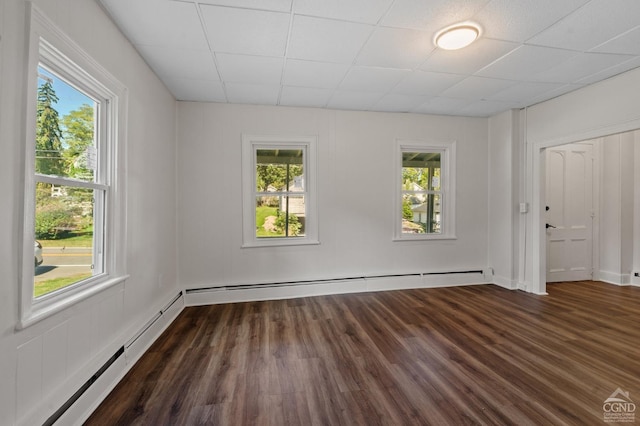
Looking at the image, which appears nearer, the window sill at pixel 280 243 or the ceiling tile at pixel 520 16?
the ceiling tile at pixel 520 16

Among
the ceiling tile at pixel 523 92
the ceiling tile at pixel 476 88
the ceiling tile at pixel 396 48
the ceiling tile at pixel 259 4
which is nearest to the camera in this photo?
the ceiling tile at pixel 259 4

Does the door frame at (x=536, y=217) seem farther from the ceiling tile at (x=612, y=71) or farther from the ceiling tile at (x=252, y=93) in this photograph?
the ceiling tile at (x=252, y=93)

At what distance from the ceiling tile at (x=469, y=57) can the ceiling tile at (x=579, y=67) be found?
29.9 inches

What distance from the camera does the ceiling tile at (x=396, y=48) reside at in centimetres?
219

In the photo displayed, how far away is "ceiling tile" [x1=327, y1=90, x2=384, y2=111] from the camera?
3.38 meters

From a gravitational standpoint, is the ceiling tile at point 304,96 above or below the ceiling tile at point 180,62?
above

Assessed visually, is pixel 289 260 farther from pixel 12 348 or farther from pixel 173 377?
pixel 12 348

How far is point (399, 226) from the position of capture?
4117 mm

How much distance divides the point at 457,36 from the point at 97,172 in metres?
2.97

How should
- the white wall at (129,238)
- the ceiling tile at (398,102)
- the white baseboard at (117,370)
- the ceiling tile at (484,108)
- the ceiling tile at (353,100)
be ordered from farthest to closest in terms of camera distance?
the ceiling tile at (484,108)
the ceiling tile at (398,102)
the ceiling tile at (353,100)
the white baseboard at (117,370)
the white wall at (129,238)

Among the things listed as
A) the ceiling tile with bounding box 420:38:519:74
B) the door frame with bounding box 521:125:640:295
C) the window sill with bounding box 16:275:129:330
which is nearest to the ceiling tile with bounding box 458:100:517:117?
the door frame with bounding box 521:125:640:295

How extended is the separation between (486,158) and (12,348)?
537 centimetres

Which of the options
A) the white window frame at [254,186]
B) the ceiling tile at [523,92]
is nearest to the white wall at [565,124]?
the ceiling tile at [523,92]

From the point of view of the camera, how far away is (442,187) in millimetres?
4320
